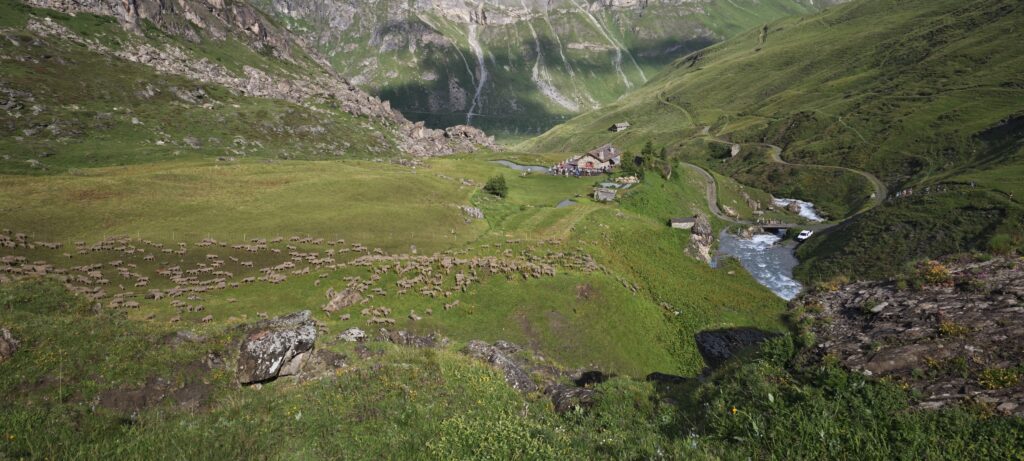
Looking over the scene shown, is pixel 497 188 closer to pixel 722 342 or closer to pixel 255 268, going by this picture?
pixel 255 268

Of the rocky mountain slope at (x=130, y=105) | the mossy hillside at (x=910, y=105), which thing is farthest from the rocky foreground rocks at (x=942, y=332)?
the rocky mountain slope at (x=130, y=105)

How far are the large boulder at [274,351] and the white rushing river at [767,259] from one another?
61991 mm

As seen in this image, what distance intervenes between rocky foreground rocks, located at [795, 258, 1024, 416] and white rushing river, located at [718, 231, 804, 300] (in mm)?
50012

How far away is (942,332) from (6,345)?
29.7 metres

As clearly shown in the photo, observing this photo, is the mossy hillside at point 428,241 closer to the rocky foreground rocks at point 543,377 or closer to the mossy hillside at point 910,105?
the rocky foreground rocks at point 543,377

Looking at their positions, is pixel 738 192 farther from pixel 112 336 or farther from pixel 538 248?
pixel 112 336

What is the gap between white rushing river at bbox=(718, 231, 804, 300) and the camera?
6300 cm

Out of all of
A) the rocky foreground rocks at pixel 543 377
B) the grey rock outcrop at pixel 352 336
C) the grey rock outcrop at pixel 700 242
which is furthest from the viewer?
the grey rock outcrop at pixel 700 242

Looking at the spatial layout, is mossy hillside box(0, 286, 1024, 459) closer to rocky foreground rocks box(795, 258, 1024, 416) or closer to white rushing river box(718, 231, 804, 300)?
rocky foreground rocks box(795, 258, 1024, 416)

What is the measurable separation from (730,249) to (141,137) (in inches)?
6376

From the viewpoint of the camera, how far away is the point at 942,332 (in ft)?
33.6

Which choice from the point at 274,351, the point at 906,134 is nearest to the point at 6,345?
the point at 274,351

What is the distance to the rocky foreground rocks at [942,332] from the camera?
8.18 metres

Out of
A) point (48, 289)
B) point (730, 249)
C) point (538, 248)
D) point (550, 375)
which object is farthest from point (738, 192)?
point (48, 289)
